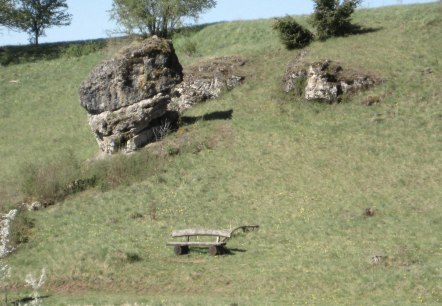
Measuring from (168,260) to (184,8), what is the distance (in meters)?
39.3

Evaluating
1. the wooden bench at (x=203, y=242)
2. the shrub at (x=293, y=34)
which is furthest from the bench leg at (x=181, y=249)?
the shrub at (x=293, y=34)

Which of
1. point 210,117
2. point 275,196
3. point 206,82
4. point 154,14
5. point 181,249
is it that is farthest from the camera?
point 154,14

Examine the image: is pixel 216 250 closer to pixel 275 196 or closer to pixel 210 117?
pixel 275 196

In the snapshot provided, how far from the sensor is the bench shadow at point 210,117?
1689 inches

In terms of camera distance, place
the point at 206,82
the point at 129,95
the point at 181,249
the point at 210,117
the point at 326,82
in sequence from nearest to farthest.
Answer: the point at 181,249, the point at 129,95, the point at 326,82, the point at 210,117, the point at 206,82

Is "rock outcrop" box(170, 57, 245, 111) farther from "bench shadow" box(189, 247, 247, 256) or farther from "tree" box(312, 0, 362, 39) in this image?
"bench shadow" box(189, 247, 247, 256)

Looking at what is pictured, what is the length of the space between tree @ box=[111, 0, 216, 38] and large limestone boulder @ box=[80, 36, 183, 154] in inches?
839

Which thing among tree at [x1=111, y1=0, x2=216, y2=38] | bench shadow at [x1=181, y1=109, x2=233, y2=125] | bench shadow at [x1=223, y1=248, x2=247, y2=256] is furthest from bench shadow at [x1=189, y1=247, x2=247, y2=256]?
tree at [x1=111, y1=0, x2=216, y2=38]

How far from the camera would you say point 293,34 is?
50219 mm

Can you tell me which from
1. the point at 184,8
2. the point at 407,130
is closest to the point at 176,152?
the point at 407,130

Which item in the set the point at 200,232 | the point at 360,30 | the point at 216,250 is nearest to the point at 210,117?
the point at 360,30

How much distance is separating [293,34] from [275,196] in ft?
67.5

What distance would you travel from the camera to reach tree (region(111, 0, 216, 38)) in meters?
61.6

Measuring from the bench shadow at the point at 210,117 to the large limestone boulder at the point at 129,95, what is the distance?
2425mm
